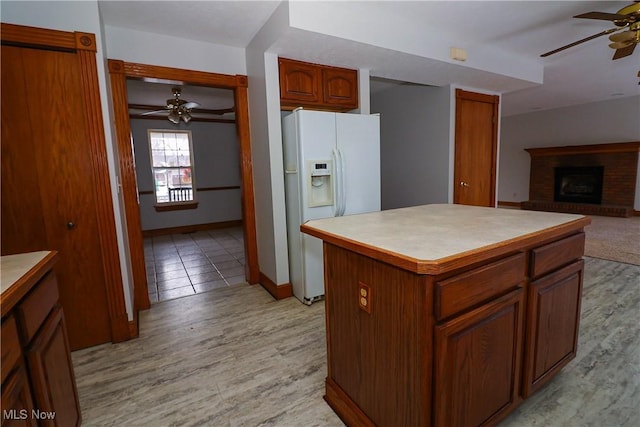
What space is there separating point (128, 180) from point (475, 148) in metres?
4.22

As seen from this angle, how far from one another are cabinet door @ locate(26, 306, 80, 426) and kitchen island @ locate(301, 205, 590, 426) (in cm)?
110

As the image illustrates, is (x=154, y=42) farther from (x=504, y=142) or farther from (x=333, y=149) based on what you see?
(x=504, y=142)

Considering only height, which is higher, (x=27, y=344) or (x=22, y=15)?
(x=22, y=15)

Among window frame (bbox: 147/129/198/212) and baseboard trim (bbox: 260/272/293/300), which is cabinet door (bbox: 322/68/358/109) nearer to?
baseboard trim (bbox: 260/272/293/300)

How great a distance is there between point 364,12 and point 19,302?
2789mm

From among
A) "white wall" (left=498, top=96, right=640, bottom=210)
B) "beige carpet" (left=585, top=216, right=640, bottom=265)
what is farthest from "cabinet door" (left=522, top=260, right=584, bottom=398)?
"white wall" (left=498, top=96, right=640, bottom=210)

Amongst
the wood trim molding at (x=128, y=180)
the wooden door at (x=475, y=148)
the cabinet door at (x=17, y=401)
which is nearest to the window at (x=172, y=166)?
the wood trim molding at (x=128, y=180)

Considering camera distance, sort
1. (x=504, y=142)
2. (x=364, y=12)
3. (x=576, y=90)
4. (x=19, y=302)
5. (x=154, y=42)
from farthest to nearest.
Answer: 1. (x=504, y=142)
2. (x=576, y=90)
3. (x=154, y=42)
4. (x=364, y=12)
5. (x=19, y=302)

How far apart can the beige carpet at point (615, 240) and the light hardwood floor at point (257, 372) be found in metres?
1.37

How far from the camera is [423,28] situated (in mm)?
2867

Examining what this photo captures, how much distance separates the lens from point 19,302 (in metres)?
0.98

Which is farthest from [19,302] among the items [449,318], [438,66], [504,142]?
[504,142]

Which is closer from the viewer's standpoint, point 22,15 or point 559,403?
point 559,403

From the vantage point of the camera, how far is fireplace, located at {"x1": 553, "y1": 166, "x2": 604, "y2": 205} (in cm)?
704
